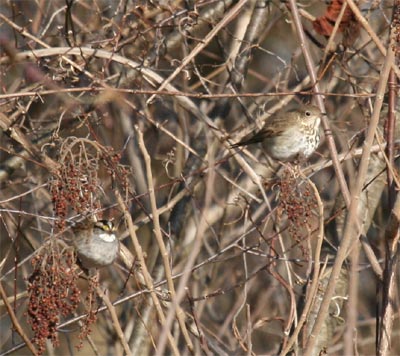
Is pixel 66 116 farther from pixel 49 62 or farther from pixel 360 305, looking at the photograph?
pixel 360 305

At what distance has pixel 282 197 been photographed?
3320 millimetres

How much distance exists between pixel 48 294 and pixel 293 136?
2.51 metres

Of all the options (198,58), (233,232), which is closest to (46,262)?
(233,232)

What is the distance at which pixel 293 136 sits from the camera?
514 centimetres

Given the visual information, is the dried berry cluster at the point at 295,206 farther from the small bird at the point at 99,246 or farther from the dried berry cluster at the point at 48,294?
the small bird at the point at 99,246

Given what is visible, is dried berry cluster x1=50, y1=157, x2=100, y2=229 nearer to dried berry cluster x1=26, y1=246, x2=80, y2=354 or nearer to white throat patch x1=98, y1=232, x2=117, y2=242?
dried berry cluster x1=26, y1=246, x2=80, y2=354

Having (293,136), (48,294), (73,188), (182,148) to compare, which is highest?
(73,188)

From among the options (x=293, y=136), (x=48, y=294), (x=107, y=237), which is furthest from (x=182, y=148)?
(x=48, y=294)

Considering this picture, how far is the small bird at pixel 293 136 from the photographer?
5.08 metres

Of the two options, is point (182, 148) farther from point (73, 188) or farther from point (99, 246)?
point (73, 188)

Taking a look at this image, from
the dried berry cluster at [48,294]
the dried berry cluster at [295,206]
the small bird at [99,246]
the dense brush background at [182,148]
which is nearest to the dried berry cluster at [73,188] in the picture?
the dense brush background at [182,148]

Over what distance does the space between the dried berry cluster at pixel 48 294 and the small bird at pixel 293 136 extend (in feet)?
7.02

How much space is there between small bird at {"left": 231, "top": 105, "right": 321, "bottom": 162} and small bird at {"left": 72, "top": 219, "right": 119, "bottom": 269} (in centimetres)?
106

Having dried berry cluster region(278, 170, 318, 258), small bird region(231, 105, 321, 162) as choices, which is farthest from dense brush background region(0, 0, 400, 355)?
small bird region(231, 105, 321, 162)
